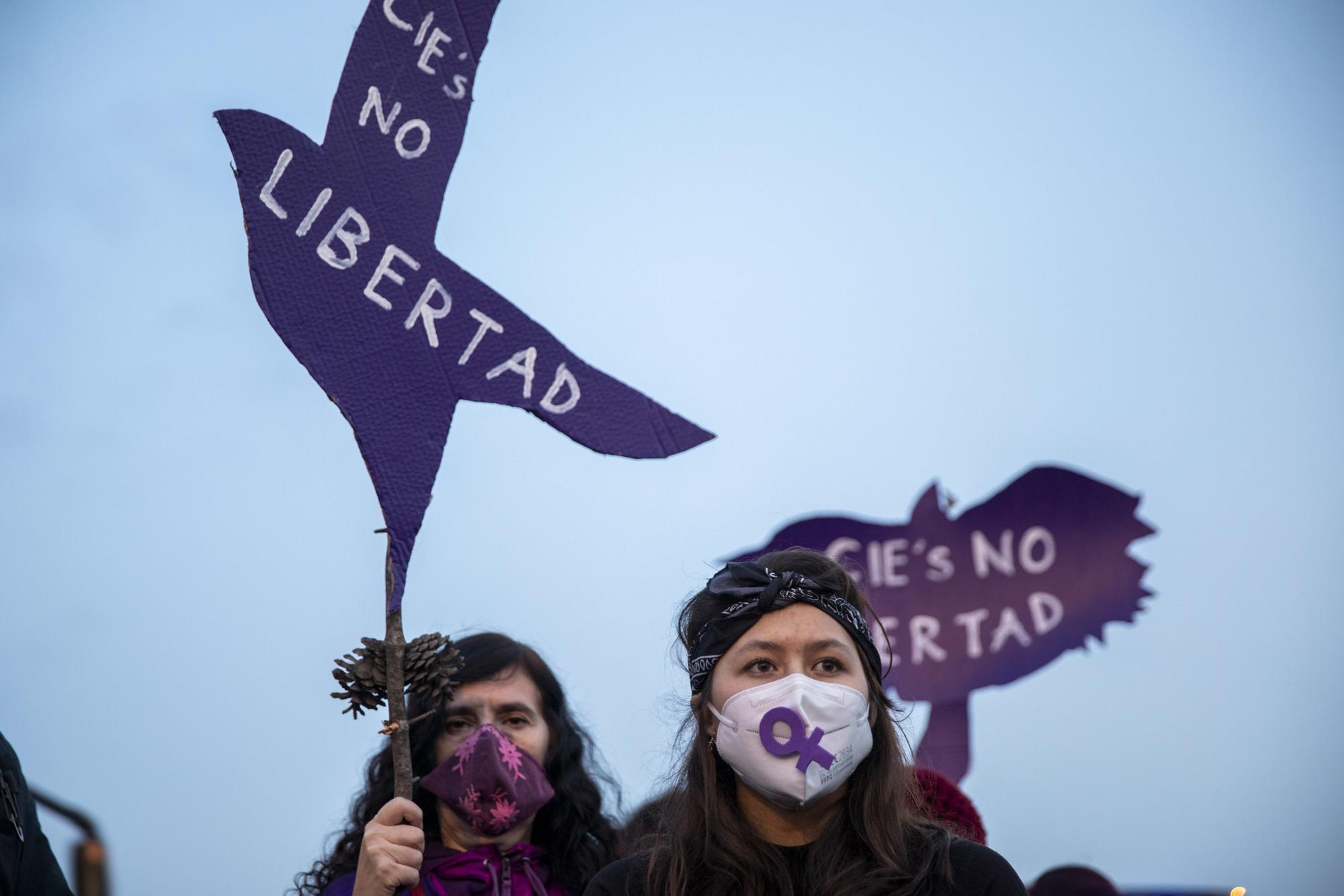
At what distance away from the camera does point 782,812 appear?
2.48 meters

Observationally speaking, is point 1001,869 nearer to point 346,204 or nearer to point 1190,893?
point 346,204

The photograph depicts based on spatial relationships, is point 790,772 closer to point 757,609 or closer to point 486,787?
point 757,609

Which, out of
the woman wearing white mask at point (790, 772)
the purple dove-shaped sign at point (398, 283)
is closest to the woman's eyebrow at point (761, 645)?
the woman wearing white mask at point (790, 772)

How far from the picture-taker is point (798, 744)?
237cm

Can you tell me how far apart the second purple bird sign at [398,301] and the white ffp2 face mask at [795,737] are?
547 millimetres

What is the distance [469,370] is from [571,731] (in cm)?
132

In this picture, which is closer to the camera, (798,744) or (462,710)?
(798,744)

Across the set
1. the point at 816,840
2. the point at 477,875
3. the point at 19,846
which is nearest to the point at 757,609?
the point at 816,840

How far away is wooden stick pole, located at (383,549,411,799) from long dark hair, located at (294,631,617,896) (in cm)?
74

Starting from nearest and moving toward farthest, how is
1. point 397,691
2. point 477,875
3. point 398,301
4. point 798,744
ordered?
point 798,744 < point 397,691 < point 398,301 < point 477,875

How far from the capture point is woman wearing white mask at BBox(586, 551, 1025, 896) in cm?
235

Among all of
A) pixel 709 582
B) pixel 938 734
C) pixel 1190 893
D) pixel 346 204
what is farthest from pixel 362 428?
pixel 1190 893

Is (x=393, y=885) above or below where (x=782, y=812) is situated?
below

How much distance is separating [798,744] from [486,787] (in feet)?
3.51
